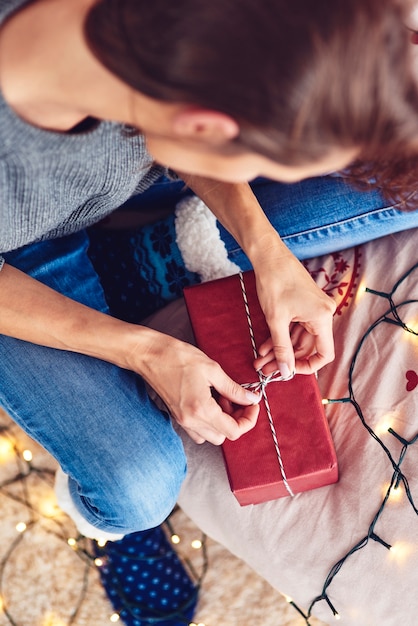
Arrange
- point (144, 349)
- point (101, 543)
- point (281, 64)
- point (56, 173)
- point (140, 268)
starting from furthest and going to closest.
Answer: point (101, 543)
point (140, 268)
point (144, 349)
point (56, 173)
point (281, 64)

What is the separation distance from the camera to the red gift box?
84 cm

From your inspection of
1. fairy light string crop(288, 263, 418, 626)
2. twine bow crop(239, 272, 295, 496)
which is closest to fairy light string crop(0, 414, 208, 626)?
fairy light string crop(288, 263, 418, 626)

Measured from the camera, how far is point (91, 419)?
2.89 feet

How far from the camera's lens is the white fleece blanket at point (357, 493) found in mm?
841

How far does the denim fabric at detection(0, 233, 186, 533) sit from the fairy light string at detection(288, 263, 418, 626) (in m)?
0.28

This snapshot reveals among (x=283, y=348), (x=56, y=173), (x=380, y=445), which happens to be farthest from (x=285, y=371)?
(x=56, y=173)

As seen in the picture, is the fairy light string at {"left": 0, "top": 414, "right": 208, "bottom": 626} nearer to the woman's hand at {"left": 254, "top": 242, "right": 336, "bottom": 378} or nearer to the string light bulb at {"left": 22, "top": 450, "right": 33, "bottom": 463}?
the string light bulb at {"left": 22, "top": 450, "right": 33, "bottom": 463}

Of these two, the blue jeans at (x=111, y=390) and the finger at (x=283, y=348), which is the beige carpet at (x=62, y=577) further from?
the finger at (x=283, y=348)

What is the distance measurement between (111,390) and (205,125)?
1.73 feet

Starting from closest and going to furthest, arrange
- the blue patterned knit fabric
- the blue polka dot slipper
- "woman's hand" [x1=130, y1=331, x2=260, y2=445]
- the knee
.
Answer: "woman's hand" [x1=130, y1=331, x2=260, y2=445] < the knee < the blue patterned knit fabric < the blue polka dot slipper

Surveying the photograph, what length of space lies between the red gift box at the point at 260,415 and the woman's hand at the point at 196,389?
0.14ft

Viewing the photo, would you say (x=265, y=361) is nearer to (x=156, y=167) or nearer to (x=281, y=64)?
(x=156, y=167)

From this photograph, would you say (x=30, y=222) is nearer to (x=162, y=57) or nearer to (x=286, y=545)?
(x=162, y=57)

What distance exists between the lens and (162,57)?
455mm
